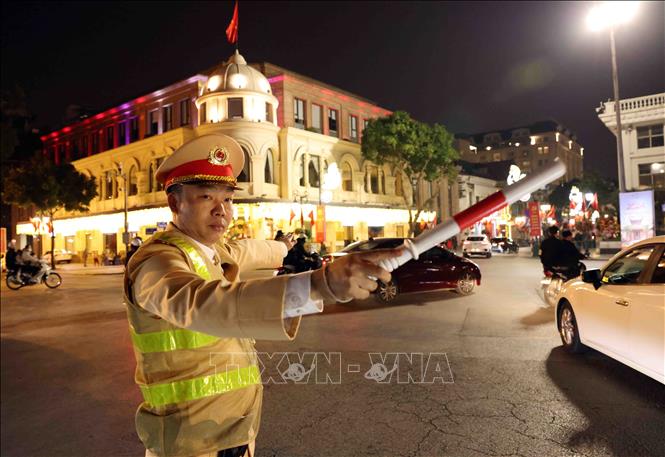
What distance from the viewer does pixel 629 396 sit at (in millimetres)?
4785

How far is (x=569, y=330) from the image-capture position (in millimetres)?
6680

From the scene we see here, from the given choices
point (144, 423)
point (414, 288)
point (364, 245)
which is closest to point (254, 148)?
point (364, 245)

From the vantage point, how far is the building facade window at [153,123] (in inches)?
1378

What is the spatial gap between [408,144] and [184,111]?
1625cm

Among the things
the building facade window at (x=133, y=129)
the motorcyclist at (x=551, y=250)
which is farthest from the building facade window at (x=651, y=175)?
the building facade window at (x=133, y=129)

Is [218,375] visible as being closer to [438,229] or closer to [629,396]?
[438,229]

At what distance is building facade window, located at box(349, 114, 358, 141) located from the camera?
38531 millimetres

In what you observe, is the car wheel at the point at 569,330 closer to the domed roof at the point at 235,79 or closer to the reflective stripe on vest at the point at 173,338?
the reflective stripe on vest at the point at 173,338

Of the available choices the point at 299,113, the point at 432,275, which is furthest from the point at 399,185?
the point at 432,275

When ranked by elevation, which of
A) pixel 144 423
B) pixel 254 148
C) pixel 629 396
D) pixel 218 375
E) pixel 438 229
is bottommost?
pixel 629 396

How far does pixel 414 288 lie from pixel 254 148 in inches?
780

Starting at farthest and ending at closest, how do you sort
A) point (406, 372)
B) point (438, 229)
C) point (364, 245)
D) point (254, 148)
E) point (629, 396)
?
point (254, 148) < point (364, 245) < point (406, 372) < point (629, 396) < point (438, 229)

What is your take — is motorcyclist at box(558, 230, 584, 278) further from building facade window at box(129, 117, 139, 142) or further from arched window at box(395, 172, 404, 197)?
building facade window at box(129, 117, 139, 142)

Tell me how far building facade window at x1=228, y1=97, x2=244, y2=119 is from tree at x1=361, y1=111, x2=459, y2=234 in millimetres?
9865
